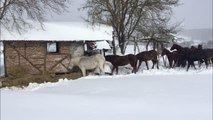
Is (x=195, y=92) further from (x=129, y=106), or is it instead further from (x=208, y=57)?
(x=208, y=57)

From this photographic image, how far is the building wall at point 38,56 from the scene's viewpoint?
24375 millimetres

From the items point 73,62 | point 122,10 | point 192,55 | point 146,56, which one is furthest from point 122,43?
point 73,62

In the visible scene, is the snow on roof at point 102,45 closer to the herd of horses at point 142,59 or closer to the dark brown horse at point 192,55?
the herd of horses at point 142,59

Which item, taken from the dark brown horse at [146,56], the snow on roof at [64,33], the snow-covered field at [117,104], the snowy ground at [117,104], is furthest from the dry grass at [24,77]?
the snowy ground at [117,104]

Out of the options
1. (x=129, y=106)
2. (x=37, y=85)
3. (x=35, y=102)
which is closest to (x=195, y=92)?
(x=129, y=106)

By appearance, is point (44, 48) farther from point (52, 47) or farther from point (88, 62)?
point (88, 62)

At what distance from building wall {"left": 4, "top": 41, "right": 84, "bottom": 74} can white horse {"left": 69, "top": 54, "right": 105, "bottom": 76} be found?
697 millimetres

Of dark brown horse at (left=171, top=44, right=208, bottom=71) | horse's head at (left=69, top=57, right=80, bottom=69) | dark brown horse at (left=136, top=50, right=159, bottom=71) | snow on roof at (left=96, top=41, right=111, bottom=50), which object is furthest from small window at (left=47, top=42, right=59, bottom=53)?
dark brown horse at (left=171, top=44, right=208, bottom=71)

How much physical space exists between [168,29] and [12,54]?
16028mm

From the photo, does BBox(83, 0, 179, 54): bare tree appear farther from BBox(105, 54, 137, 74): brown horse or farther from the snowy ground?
the snowy ground

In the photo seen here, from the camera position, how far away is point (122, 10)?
33.3 metres

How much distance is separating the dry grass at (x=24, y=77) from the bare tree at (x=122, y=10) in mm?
8991

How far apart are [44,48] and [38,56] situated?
62cm

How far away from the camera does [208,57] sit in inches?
1133
